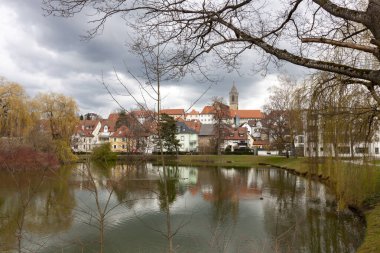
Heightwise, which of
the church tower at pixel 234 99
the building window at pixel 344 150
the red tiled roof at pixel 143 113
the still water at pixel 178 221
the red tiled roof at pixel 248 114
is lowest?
the still water at pixel 178 221

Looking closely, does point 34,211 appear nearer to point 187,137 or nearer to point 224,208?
point 224,208

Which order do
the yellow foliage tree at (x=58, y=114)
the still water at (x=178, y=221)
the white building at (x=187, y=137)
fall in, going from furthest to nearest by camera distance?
the white building at (x=187, y=137), the yellow foliage tree at (x=58, y=114), the still water at (x=178, y=221)

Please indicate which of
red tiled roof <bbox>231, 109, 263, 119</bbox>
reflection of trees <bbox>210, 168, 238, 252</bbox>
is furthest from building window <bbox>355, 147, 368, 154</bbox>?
red tiled roof <bbox>231, 109, 263, 119</bbox>

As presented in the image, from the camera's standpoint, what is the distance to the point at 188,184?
74.5ft

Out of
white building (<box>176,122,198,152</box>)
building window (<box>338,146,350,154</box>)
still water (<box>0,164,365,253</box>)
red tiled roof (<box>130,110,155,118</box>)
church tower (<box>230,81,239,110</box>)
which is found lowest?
still water (<box>0,164,365,253</box>)

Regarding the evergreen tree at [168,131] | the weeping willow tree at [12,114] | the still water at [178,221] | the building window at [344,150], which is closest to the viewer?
the evergreen tree at [168,131]

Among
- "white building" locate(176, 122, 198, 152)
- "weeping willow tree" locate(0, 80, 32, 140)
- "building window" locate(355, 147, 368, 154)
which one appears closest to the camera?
"building window" locate(355, 147, 368, 154)

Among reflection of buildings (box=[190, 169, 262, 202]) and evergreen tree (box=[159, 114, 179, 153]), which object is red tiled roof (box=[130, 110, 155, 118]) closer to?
evergreen tree (box=[159, 114, 179, 153])

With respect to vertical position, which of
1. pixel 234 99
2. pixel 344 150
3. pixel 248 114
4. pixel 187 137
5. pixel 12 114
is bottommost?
pixel 344 150

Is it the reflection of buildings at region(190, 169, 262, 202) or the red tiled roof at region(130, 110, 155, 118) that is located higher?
the red tiled roof at region(130, 110, 155, 118)

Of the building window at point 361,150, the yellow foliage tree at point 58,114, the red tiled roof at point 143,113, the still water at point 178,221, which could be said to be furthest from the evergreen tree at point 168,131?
the yellow foliage tree at point 58,114

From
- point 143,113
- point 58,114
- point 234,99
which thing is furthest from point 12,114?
point 234,99

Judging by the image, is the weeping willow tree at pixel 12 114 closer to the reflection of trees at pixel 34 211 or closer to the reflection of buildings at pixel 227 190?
the reflection of trees at pixel 34 211

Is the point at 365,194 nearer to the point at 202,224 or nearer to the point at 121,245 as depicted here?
the point at 202,224
